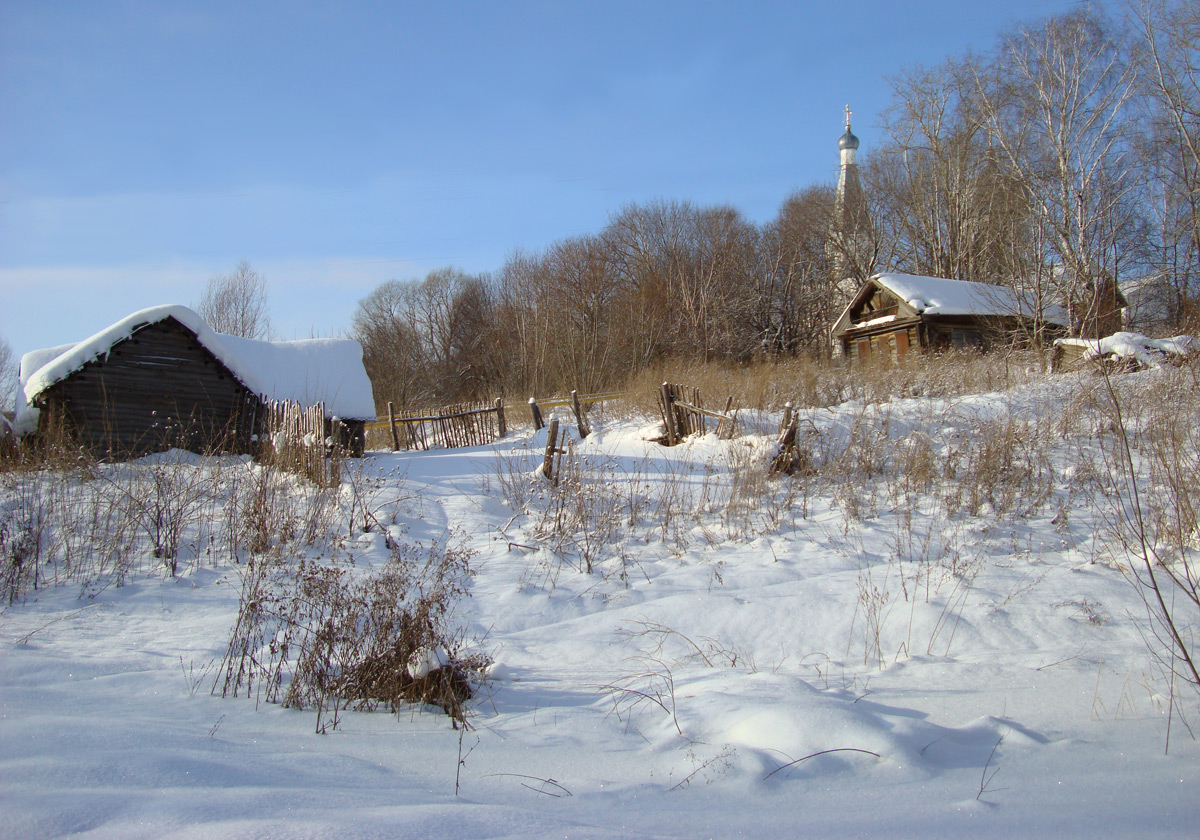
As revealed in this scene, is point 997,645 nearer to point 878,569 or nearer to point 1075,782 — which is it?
point 878,569

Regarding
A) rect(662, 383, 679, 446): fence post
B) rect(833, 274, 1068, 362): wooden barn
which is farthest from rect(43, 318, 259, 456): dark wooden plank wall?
rect(833, 274, 1068, 362): wooden barn

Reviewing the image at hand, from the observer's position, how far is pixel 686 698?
3289 millimetres

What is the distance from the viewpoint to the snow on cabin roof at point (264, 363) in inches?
497

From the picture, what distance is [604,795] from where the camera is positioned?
228cm

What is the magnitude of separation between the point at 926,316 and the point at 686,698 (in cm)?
2217

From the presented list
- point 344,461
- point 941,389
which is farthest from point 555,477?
point 941,389

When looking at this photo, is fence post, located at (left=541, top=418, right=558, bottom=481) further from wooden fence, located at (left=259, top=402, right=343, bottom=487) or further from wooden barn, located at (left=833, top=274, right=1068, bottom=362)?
wooden barn, located at (left=833, top=274, right=1068, bottom=362)

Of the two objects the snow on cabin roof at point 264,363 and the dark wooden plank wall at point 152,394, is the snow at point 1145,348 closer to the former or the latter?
the snow on cabin roof at point 264,363

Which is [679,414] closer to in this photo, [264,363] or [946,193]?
[264,363]

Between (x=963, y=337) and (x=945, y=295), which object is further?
(x=963, y=337)

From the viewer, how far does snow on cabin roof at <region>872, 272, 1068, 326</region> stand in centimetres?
2142

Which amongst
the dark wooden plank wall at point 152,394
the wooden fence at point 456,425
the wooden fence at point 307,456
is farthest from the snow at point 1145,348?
the dark wooden plank wall at point 152,394

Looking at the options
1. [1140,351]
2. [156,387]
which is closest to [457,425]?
[156,387]

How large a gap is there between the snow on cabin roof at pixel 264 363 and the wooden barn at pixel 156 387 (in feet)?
0.07
